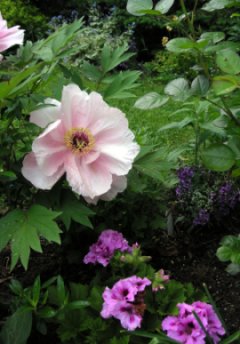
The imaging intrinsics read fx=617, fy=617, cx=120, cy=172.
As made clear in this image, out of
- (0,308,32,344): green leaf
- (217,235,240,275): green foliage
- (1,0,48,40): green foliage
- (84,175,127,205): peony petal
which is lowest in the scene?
(1,0,48,40): green foliage

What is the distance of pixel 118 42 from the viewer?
28.5 ft

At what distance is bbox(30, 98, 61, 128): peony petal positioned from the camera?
1884mm

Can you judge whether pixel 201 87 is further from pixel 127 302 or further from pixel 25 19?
pixel 25 19

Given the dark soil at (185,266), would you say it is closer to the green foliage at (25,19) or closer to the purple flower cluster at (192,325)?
the purple flower cluster at (192,325)

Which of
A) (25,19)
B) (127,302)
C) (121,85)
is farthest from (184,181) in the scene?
(25,19)

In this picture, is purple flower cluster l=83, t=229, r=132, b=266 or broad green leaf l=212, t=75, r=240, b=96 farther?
purple flower cluster l=83, t=229, r=132, b=266

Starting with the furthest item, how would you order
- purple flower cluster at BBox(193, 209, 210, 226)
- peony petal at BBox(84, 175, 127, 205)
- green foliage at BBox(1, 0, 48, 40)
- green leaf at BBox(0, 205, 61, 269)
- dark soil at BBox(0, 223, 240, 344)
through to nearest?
green foliage at BBox(1, 0, 48, 40) < purple flower cluster at BBox(193, 209, 210, 226) < dark soil at BBox(0, 223, 240, 344) < peony petal at BBox(84, 175, 127, 205) < green leaf at BBox(0, 205, 61, 269)

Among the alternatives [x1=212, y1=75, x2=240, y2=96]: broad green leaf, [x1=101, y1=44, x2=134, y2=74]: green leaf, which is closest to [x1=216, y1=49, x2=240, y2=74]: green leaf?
[x1=212, y1=75, x2=240, y2=96]: broad green leaf

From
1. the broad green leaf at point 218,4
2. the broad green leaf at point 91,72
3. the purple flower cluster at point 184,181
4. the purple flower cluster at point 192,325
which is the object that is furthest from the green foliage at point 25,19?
the purple flower cluster at point 192,325

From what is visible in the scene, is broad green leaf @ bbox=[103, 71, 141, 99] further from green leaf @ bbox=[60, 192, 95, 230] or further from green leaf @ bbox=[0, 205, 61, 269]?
green leaf @ bbox=[0, 205, 61, 269]

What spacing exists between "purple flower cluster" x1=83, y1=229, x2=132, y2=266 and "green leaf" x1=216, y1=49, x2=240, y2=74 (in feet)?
2.36

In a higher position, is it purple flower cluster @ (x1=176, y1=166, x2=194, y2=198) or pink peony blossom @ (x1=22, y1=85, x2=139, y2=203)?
pink peony blossom @ (x1=22, y1=85, x2=139, y2=203)

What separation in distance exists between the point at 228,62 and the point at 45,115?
0.61 m

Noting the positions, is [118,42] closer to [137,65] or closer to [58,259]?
[137,65]
